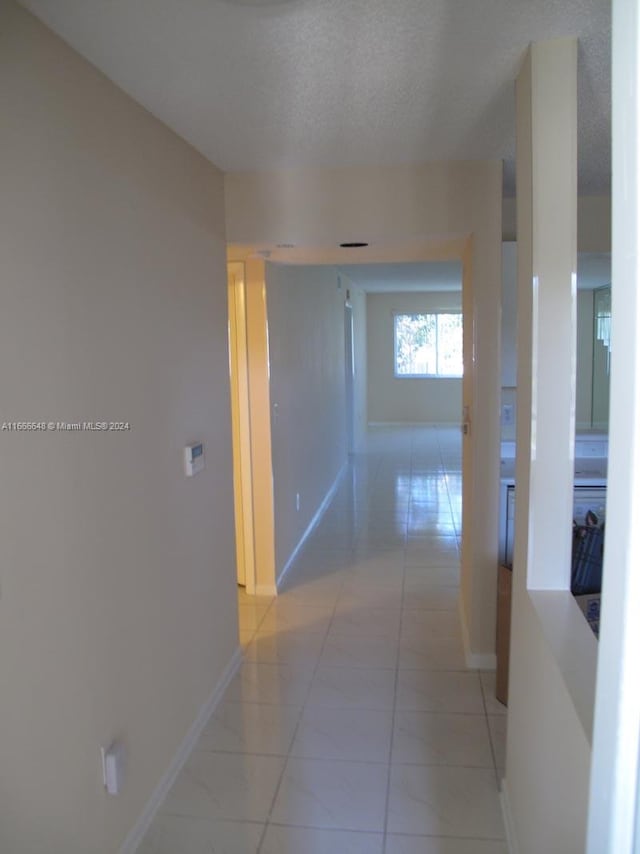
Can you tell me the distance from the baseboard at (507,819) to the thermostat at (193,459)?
1522 mm

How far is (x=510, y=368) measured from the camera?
10.1 ft

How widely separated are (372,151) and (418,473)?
16.4 ft

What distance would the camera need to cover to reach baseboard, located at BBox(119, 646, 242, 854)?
1.88 meters

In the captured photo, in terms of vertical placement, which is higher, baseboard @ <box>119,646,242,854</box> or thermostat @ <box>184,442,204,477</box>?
thermostat @ <box>184,442,204,477</box>

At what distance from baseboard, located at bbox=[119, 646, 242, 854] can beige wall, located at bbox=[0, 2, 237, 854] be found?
0.04 meters

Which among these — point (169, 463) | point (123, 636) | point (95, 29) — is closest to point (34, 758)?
point (123, 636)

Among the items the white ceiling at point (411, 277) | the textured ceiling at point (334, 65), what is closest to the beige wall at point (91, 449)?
the textured ceiling at point (334, 65)

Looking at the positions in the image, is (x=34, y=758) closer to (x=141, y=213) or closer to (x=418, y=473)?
(x=141, y=213)

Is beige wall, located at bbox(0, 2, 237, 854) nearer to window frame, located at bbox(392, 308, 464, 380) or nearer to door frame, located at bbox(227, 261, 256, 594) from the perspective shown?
door frame, located at bbox(227, 261, 256, 594)

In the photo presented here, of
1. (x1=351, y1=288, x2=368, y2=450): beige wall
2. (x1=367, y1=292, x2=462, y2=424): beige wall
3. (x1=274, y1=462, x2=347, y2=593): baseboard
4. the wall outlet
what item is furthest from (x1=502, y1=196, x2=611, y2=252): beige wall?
(x1=367, y1=292, x2=462, y2=424): beige wall

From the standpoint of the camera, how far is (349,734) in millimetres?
2426

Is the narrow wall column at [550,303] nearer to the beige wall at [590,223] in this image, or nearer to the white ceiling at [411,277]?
the beige wall at [590,223]

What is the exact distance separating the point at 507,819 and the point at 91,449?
169 centimetres

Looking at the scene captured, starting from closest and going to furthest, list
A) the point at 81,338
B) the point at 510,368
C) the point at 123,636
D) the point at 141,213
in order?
the point at 81,338
the point at 123,636
the point at 141,213
the point at 510,368
